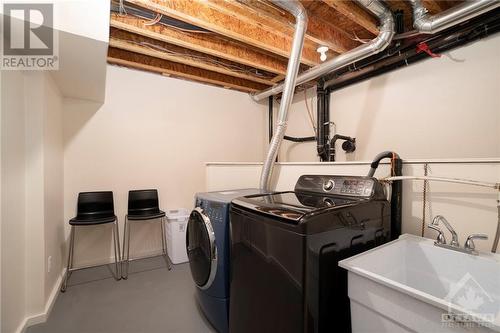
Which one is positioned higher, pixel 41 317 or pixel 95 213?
pixel 95 213

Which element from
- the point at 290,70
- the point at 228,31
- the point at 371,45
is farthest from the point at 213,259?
the point at 371,45

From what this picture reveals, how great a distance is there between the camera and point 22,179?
159 cm

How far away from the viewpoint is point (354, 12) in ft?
5.61

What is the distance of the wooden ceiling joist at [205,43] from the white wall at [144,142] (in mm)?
920

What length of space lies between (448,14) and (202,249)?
2381 millimetres

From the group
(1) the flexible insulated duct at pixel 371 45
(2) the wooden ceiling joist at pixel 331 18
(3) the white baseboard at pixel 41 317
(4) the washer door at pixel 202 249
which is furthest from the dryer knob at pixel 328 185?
(3) the white baseboard at pixel 41 317

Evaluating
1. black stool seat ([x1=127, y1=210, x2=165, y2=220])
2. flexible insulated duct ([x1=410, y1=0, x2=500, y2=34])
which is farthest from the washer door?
flexible insulated duct ([x1=410, y1=0, x2=500, y2=34])

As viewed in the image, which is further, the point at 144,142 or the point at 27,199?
the point at 144,142

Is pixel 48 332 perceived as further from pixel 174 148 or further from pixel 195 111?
pixel 195 111

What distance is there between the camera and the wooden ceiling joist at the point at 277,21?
66.6 inches

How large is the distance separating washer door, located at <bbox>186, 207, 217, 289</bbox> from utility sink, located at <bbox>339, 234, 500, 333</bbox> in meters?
0.90

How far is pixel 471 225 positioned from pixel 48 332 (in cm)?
273

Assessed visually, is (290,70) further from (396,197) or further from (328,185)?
(396,197)

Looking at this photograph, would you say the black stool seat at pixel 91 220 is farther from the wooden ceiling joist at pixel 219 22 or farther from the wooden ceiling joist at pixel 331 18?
the wooden ceiling joist at pixel 331 18
